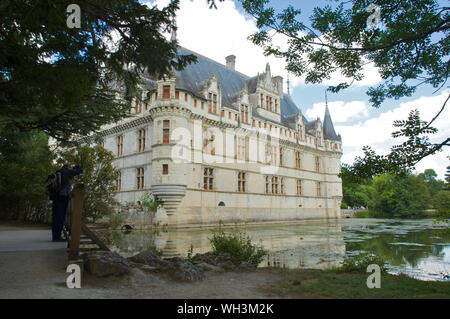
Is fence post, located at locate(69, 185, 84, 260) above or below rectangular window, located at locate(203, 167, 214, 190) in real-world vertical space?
below

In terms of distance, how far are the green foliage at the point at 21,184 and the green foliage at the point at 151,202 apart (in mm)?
5801

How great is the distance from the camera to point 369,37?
566 cm

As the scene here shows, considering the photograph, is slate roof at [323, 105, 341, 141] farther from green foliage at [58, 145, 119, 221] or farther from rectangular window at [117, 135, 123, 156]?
green foliage at [58, 145, 119, 221]

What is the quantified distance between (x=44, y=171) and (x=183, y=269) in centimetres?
1268

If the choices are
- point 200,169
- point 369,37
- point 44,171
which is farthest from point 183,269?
point 200,169

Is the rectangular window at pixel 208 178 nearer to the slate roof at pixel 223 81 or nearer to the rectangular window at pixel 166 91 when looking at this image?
the slate roof at pixel 223 81

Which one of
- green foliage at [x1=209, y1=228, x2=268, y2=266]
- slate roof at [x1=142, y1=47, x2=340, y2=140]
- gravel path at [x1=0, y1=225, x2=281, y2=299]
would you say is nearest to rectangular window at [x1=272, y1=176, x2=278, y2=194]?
slate roof at [x1=142, y1=47, x2=340, y2=140]

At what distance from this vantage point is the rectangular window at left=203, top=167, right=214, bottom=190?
74.0 ft

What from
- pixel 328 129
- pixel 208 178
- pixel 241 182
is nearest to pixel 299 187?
pixel 241 182

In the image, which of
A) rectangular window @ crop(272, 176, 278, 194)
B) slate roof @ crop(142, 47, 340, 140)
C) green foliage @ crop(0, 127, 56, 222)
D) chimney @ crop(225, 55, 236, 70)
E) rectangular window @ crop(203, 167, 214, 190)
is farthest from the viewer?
chimney @ crop(225, 55, 236, 70)

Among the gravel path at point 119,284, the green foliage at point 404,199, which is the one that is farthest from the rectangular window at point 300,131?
the gravel path at point 119,284

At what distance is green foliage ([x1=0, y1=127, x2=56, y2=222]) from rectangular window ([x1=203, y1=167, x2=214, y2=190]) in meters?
10.0

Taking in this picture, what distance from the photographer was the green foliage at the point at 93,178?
13.2 meters
